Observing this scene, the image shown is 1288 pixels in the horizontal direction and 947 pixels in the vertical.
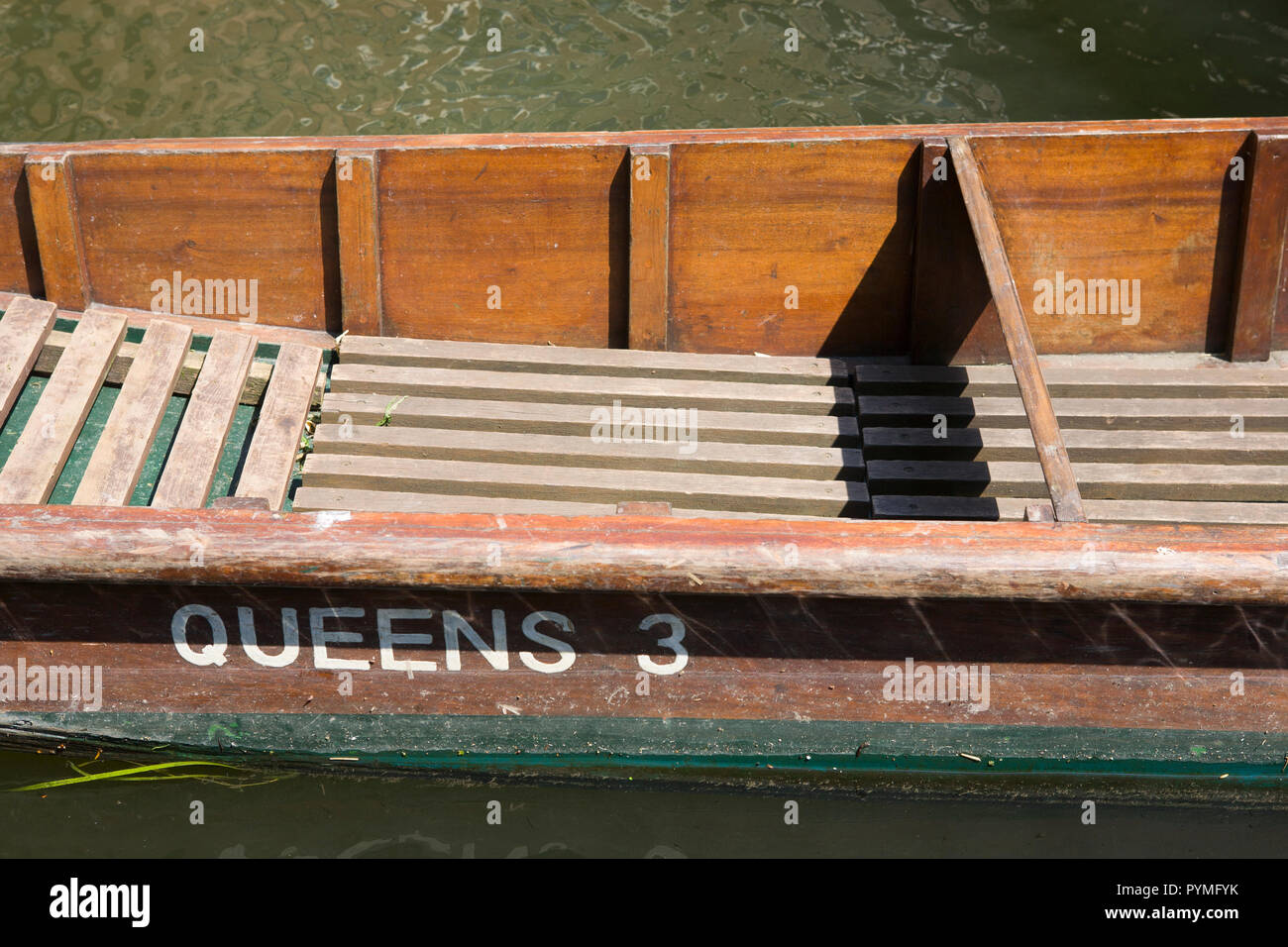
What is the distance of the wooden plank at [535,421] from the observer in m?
5.06

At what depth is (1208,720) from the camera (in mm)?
3887

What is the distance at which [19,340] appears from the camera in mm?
5148

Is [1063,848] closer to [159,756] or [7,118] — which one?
[159,756]

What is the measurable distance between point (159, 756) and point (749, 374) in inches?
107

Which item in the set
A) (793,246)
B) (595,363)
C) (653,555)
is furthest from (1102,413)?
(653,555)

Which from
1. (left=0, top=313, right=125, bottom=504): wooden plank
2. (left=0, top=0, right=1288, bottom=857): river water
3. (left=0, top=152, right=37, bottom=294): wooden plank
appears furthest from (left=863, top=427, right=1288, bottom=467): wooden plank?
(left=0, top=0, right=1288, bottom=857): river water

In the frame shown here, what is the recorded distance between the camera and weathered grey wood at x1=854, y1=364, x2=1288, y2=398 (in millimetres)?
5211

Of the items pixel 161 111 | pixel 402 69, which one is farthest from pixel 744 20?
pixel 161 111

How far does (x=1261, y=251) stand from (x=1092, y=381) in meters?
0.87

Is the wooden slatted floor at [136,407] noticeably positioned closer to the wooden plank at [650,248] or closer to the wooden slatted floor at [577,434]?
the wooden slatted floor at [577,434]

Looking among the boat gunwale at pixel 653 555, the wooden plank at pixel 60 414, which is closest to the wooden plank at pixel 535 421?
the wooden plank at pixel 60 414

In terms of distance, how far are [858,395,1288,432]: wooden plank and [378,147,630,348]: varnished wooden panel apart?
4.04ft

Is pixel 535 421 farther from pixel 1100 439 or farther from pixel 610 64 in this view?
pixel 610 64

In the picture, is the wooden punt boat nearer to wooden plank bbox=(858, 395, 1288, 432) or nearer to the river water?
wooden plank bbox=(858, 395, 1288, 432)
